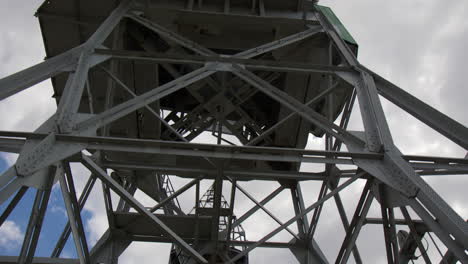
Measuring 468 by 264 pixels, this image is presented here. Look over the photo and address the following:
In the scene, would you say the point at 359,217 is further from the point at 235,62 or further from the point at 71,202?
the point at 71,202

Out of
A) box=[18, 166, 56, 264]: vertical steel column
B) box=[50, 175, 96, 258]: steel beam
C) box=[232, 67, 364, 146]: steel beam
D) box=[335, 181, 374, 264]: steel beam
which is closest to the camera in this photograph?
box=[18, 166, 56, 264]: vertical steel column

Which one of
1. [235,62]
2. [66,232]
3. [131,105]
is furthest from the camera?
[66,232]

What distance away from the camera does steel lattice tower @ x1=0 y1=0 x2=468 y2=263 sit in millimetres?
6352

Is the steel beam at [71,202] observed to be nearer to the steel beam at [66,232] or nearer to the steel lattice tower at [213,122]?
the steel lattice tower at [213,122]

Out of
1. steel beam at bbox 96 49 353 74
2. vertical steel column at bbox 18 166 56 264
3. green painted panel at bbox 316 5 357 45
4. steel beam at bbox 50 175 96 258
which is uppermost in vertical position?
green painted panel at bbox 316 5 357 45

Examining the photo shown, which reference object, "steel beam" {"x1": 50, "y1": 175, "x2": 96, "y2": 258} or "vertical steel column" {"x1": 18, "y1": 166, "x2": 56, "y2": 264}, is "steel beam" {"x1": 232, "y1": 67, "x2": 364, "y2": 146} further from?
"steel beam" {"x1": 50, "y1": 175, "x2": 96, "y2": 258}

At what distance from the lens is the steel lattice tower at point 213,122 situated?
635cm

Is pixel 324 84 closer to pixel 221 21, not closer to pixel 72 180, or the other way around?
pixel 221 21

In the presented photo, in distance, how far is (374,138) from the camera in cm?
719

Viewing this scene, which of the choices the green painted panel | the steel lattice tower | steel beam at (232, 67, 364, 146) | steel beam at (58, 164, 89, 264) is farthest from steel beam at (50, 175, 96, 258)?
the green painted panel

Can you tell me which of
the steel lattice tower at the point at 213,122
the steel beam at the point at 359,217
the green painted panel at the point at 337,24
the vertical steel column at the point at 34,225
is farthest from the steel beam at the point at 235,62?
the vertical steel column at the point at 34,225

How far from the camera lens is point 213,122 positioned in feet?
44.3

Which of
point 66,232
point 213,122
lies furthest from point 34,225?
point 213,122

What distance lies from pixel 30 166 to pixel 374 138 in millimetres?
4992
